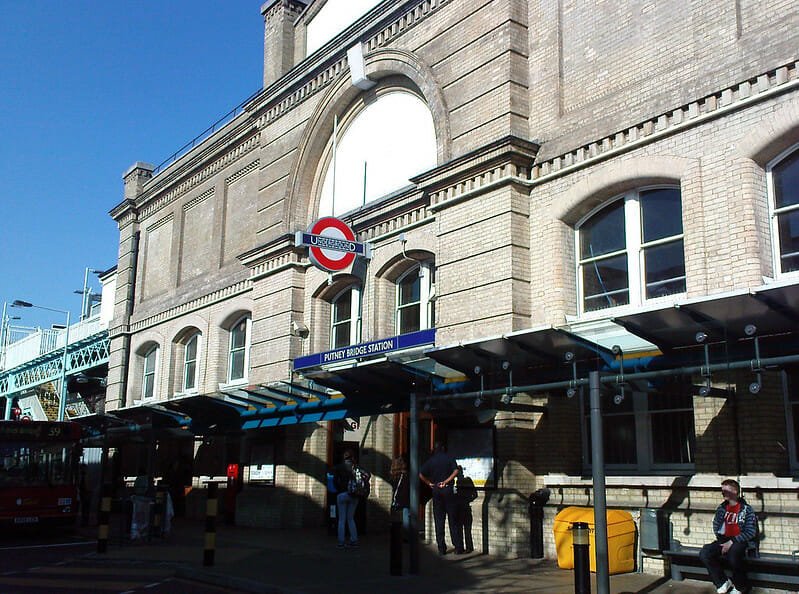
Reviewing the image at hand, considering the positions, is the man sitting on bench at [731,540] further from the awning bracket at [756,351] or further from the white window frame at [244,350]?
the white window frame at [244,350]

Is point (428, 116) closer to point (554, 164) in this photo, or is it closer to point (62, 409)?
point (554, 164)

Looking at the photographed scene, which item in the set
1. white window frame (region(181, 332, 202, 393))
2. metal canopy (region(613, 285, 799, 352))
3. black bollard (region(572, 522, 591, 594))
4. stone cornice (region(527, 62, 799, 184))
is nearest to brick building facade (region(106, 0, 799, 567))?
stone cornice (region(527, 62, 799, 184))

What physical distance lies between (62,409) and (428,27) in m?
24.8

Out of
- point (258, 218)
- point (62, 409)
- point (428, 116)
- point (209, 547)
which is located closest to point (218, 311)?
point (258, 218)

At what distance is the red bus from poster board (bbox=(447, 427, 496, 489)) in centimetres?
1027

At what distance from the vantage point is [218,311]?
23469 millimetres

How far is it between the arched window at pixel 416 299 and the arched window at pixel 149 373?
12052mm

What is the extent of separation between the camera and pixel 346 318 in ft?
63.3

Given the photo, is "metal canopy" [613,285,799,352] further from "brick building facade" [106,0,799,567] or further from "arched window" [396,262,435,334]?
"arched window" [396,262,435,334]

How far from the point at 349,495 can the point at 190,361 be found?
11.8 metres

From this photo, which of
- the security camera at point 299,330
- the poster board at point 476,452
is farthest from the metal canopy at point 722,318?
the security camera at point 299,330

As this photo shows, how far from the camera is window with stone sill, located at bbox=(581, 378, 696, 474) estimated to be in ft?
39.7

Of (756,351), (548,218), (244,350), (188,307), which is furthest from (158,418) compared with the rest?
(756,351)

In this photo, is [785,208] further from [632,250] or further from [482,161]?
[482,161]
